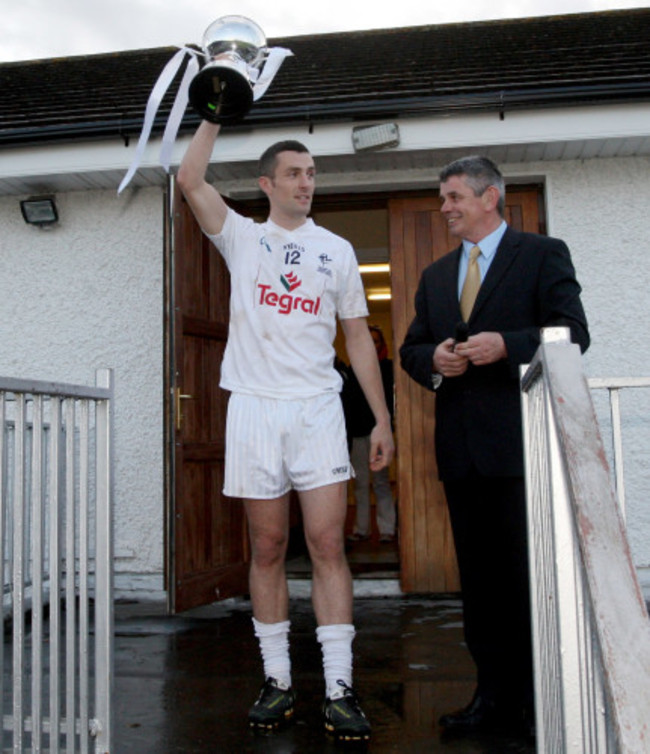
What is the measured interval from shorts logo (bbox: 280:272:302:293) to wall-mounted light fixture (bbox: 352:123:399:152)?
2.04 meters

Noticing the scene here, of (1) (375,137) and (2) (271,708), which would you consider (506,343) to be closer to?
(2) (271,708)

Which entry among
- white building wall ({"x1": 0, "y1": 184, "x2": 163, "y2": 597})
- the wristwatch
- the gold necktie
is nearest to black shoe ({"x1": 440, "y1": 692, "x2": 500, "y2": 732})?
the wristwatch

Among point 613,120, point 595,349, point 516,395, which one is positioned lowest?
point 516,395

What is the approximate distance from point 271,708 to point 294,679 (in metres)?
0.66

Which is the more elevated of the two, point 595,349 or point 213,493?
point 595,349

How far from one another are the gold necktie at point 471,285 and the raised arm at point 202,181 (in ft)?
2.93

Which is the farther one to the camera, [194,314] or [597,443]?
[194,314]

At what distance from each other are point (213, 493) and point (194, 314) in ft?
3.37

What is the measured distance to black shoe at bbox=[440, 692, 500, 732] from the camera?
2734 mm

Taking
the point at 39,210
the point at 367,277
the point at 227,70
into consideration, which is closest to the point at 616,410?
the point at 227,70

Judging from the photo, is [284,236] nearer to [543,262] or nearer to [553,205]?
[543,262]

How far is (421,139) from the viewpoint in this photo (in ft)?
15.6

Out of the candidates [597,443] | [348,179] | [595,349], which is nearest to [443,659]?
[595,349]

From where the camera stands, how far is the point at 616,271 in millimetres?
4988
